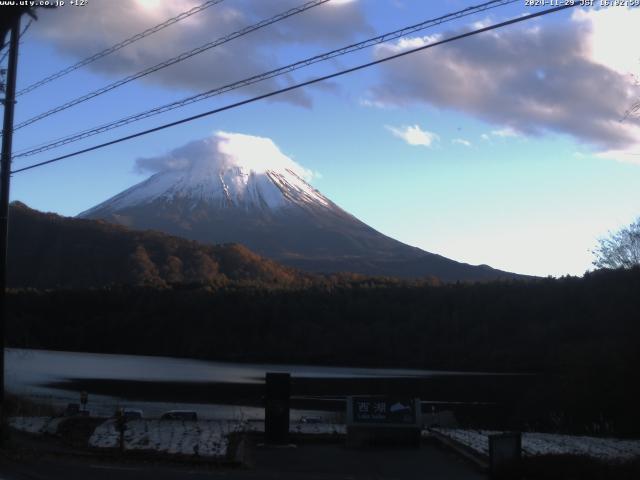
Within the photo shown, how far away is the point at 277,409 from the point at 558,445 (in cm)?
568

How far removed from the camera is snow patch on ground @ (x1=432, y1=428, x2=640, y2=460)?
1531cm

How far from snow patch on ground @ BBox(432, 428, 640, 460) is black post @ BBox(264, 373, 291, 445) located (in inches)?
139

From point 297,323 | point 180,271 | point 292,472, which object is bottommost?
point 292,472

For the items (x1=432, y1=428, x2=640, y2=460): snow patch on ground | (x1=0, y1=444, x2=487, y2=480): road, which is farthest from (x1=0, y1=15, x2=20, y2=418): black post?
(x1=432, y1=428, x2=640, y2=460): snow patch on ground

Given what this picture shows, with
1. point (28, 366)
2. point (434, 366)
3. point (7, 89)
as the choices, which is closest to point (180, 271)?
point (434, 366)

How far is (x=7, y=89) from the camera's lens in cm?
1716

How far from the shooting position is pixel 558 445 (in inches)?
655

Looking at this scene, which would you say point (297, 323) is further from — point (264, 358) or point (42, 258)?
point (42, 258)

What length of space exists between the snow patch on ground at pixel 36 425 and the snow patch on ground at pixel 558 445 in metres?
8.35

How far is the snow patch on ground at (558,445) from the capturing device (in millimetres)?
15312

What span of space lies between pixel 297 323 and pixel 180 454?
8123 centimetres

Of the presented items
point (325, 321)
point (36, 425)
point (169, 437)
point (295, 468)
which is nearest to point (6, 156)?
point (36, 425)

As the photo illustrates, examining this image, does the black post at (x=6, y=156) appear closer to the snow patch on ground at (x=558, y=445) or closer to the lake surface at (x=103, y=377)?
the snow patch on ground at (x=558, y=445)

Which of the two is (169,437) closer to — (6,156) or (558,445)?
(6,156)
